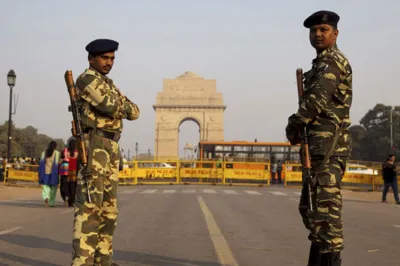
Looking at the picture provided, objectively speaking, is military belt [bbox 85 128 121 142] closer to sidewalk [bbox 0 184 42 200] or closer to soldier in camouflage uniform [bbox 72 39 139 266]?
soldier in camouflage uniform [bbox 72 39 139 266]

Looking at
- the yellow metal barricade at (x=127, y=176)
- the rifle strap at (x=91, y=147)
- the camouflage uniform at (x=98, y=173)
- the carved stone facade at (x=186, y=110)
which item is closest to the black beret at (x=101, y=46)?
the camouflage uniform at (x=98, y=173)

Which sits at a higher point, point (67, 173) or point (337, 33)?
point (337, 33)

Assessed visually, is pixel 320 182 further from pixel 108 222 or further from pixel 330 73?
pixel 108 222

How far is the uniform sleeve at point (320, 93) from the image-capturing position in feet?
13.3

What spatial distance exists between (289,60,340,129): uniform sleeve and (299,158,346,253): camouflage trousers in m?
0.35

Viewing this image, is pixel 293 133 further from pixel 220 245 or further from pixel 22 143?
pixel 22 143

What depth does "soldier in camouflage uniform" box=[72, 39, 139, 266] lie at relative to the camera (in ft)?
14.0

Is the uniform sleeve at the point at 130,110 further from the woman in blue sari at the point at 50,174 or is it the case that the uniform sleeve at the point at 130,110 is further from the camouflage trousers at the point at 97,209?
the woman in blue sari at the point at 50,174

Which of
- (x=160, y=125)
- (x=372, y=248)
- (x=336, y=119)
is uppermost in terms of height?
(x=160, y=125)

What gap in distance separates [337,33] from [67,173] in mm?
9826

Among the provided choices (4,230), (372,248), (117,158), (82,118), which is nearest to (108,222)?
(117,158)

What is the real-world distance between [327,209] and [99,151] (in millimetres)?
1798

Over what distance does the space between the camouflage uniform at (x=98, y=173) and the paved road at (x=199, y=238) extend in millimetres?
1024

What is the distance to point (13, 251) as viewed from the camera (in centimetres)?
600
